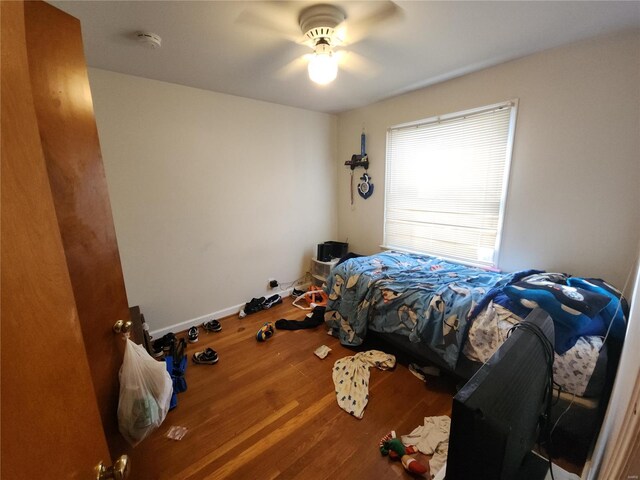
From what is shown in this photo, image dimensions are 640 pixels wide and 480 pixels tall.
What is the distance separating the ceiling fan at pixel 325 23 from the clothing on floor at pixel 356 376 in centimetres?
214

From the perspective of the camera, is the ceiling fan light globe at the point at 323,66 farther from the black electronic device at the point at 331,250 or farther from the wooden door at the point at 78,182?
the black electronic device at the point at 331,250

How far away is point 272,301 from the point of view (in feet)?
10.5

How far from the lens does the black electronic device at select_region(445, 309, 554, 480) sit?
53cm

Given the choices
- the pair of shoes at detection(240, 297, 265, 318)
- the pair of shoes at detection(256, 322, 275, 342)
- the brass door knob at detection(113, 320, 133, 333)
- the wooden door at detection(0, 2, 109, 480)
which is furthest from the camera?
the pair of shoes at detection(240, 297, 265, 318)

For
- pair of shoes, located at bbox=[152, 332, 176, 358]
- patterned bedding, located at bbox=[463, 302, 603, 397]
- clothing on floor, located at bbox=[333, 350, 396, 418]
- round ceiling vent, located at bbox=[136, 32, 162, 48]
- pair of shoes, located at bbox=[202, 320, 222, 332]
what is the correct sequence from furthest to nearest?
pair of shoes, located at bbox=[202, 320, 222, 332]
pair of shoes, located at bbox=[152, 332, 176, 358]
clothing on floor, located at bbox=[333, 350, 396, 418]
round ceiling vent, located at bbox=[136, 32, 162, 48]
patterned bedding, located at bbox=[463, 302, 603, 397]

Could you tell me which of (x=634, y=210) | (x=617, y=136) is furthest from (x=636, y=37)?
(x=634, y=210)

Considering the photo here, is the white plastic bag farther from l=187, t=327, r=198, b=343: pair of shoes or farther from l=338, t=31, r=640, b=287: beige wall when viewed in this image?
l=338, t=31, r=640, b=287: beige wall

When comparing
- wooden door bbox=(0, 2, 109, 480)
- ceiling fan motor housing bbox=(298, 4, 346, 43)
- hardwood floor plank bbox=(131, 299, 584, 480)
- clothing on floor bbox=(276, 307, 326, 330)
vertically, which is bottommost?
hardwood floor plank bbox=(131, 299, 584, 480)

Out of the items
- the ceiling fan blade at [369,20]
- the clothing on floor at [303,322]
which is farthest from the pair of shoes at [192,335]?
the ceiling fan blade at [369,20]

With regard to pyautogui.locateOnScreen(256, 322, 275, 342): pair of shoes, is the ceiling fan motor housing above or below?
above

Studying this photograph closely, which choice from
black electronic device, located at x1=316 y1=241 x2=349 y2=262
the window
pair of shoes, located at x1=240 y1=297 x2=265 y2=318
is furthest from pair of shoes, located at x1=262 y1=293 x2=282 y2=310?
the window

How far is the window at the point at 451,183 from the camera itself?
224 cm

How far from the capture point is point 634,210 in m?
1.66

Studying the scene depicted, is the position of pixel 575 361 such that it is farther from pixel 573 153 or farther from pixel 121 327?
pixel 121 327
